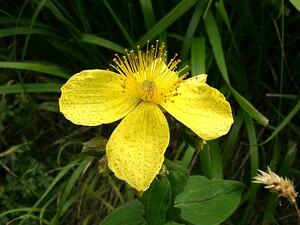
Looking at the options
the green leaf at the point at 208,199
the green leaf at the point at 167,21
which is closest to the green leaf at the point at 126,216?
the green leaf at the point at 208,199

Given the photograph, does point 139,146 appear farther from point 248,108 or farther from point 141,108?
point 248,108

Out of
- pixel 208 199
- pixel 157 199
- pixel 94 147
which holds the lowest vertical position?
pixel 208 199

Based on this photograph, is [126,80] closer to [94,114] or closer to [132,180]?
[94,114]

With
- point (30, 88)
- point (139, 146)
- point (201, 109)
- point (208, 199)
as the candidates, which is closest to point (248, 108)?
Result: point (208, 199)

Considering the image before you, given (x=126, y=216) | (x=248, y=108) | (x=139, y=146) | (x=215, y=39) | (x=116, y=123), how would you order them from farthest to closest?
(x=116, y=123)
(x=215, y=39)
(x=248, y=108)
(x=126, y=216)
(x=139, y=146)

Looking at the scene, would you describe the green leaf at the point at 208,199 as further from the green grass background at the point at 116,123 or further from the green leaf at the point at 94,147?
the green leaf at the point at 94,147

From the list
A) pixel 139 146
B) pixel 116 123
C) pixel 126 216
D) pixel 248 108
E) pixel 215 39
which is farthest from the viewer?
pixel 116 123

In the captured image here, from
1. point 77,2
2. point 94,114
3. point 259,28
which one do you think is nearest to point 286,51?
point 259,28
